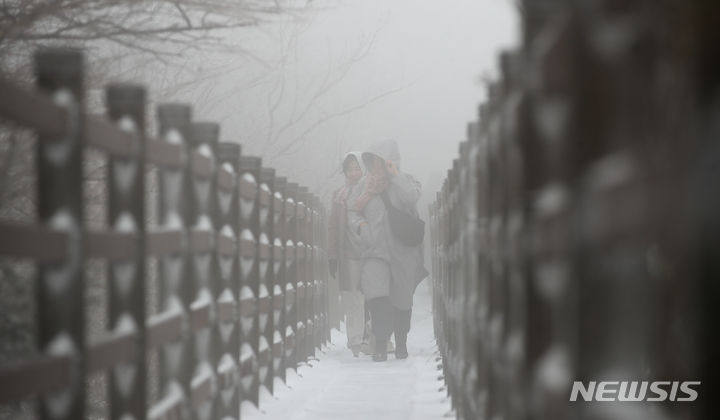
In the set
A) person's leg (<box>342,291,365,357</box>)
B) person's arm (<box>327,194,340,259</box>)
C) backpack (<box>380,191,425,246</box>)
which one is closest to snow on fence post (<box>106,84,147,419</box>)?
backpack (<box>380,191,425,246</box>)

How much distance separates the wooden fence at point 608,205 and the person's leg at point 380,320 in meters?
8.55

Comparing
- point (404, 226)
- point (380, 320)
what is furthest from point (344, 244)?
point (380, 320)

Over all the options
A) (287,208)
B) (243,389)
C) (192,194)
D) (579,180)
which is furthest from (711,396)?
(287,208)

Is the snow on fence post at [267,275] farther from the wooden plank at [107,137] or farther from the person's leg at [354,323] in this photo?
the person's leg at [354,323]

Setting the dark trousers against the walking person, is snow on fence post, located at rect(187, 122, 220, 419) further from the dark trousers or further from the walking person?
the walking person

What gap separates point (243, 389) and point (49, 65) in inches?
143

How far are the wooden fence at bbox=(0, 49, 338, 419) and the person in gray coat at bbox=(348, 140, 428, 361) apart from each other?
156 inches

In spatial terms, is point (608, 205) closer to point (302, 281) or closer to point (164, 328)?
point (164, 328)

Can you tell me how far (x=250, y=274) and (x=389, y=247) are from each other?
5346mm

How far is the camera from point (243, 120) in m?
32.1

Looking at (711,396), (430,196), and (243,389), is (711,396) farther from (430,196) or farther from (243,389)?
(430,196)

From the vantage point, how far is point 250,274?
7172mm

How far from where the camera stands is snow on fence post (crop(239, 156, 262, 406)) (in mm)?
6773

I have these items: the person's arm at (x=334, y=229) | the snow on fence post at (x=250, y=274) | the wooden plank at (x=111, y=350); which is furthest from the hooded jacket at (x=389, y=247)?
the wooden plank at (x=111, y=350)
